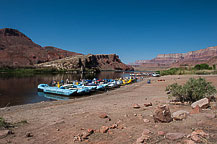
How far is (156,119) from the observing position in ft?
20.7

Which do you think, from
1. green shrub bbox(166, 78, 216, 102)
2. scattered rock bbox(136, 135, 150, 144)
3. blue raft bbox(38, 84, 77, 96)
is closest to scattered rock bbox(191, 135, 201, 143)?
scattered rock bbox(136, 135, 150, 144)

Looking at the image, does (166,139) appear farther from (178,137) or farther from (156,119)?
(156,119)

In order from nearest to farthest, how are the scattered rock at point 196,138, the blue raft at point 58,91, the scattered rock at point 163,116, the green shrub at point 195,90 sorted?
the scattered rock at point 196,138, the scattered rock at point 163,116, the green shrub at point 195,90, the blue raft at point 58,91

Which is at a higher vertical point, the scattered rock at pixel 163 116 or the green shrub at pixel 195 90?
the green shrub at pixel 195 90

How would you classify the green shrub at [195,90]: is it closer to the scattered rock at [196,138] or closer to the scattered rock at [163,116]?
the scattered rock at [163,116]

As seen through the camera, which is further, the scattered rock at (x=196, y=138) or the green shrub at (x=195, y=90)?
the green shrub at (x=195, y=90)

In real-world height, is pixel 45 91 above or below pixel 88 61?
below

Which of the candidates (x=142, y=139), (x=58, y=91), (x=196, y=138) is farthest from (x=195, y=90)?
(x=58, y=91)

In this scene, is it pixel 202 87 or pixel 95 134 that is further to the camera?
pixel 202 87

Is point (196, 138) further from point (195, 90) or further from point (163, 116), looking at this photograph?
point (195, 90)

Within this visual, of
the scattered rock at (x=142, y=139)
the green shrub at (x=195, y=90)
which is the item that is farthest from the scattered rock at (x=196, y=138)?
the green shrub at (x=195, y=90)

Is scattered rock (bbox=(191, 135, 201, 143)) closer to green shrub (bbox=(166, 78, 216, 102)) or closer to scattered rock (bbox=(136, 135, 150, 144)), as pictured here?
scattered rock (bbox=(136, 135, 150, 144))

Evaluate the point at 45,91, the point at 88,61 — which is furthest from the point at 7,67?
the point at 45,91

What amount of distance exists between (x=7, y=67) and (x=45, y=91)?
88.9 m
